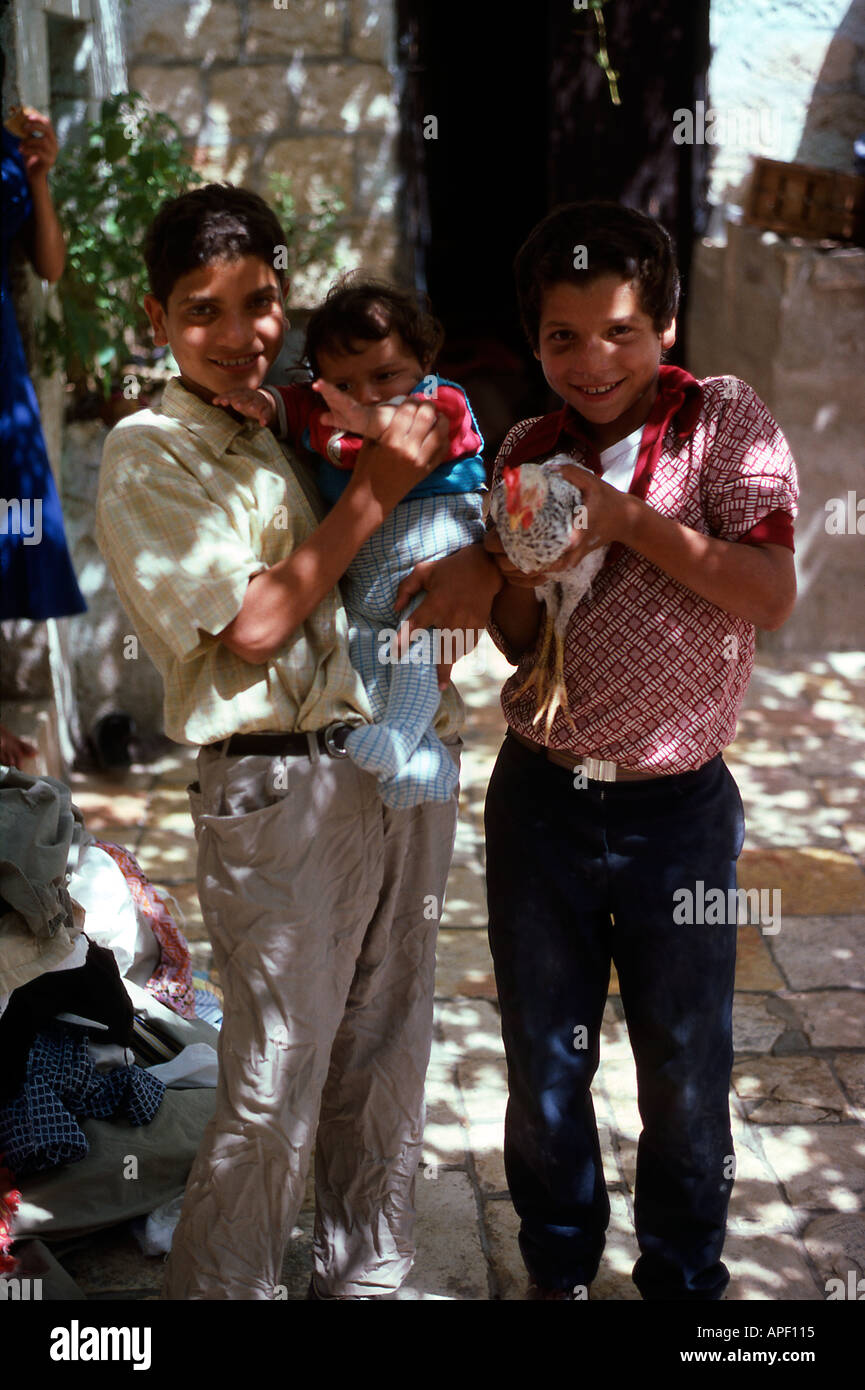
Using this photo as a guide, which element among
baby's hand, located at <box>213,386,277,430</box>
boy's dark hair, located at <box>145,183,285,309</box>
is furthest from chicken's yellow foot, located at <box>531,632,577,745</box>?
boy's dark hair, located at <box>145,183,285,309</box>

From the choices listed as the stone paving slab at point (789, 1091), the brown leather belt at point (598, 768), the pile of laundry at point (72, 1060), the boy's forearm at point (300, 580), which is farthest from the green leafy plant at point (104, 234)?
the stone paving slab at point (789, 1091)

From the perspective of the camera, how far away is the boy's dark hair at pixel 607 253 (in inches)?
84.7

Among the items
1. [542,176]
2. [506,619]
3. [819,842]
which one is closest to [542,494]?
[506,619]

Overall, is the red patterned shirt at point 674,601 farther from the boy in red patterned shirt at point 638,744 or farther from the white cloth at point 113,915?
the white cloth at point 113,915

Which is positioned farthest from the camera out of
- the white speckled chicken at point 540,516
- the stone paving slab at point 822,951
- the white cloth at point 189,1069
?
the stone paving slab at point 822,951

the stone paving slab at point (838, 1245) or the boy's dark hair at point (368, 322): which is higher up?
the boy's dark hair at point (368, 322)

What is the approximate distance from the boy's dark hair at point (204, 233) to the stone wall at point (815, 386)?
14.4ft

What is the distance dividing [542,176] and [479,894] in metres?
6.64

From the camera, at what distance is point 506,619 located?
232cm

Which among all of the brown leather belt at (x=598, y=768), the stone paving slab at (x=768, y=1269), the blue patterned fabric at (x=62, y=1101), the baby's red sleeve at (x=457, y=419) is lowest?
the stone paving slab at (x=768, y=1269)

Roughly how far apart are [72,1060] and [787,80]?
5832mm

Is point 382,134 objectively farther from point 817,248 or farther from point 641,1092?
point 641,1092

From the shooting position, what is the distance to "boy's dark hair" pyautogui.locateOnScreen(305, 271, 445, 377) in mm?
2230

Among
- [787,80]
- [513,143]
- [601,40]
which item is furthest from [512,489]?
[513,143]
